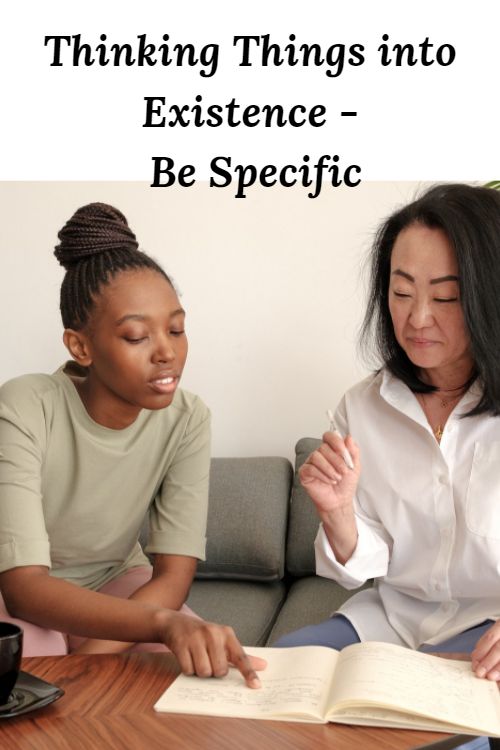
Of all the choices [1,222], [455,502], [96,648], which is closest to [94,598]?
[96,648]

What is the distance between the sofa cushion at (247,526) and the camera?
7.52ft

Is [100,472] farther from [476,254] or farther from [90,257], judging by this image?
[476,254]

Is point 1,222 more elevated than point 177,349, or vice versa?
point 1,222

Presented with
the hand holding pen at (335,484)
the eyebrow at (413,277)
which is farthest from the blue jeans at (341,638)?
the eyebrow at (413,277)

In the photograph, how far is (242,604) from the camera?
216 centimetres

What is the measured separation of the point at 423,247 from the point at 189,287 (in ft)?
3.88

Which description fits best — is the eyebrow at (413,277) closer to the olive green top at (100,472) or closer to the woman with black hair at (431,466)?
the woman with black hair at (431,466)

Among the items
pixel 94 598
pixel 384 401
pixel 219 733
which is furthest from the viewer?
pixel 384 401

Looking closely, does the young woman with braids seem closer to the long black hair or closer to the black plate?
the black plate

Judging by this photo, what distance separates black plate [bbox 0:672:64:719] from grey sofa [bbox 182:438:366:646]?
1106 millimetres

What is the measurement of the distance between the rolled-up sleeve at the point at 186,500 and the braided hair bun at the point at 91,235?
34cm

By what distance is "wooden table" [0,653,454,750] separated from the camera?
3.04 feet

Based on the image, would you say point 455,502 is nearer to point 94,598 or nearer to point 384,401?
point 384,401

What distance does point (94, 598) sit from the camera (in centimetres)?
134
